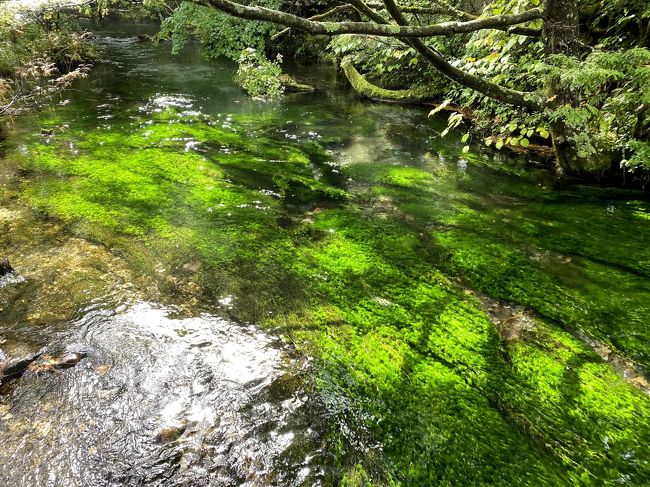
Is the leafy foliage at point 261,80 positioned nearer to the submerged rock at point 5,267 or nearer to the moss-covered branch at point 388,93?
the moss-covered branch at point 388,93

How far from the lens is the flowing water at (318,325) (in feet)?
6.95

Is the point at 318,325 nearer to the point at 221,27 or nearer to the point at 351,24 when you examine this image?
the point at 351,24

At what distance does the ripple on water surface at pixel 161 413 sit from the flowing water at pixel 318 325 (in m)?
0.01

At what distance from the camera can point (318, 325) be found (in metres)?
3.04

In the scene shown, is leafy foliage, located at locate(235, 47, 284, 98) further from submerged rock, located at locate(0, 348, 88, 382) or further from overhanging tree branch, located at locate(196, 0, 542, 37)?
submerged rock, located at locate(0, 348, 88, 382)

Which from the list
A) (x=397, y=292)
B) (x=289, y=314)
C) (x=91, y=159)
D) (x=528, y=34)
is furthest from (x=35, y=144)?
(x=528, y=34)

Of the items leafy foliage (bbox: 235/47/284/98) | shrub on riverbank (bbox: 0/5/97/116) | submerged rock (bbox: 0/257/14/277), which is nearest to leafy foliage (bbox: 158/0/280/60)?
leafy foliage (bbox: 235/47/284/98)

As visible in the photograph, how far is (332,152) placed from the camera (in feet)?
22.8

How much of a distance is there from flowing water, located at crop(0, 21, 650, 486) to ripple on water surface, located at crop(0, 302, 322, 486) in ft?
0.04

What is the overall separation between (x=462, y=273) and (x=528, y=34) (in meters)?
2.78

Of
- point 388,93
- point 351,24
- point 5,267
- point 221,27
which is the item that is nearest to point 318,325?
point 351,24

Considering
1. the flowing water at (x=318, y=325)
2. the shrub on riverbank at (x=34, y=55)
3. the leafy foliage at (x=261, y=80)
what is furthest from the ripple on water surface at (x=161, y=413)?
the leafy foliage at (x=261, y=80)

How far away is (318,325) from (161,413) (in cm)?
123

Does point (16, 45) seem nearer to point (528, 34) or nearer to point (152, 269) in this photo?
point (152, 269)
